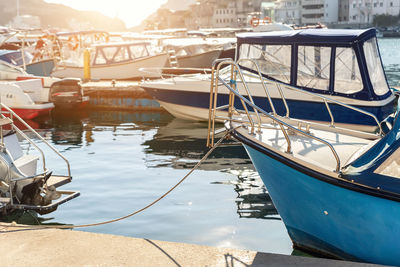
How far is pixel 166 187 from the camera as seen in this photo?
384 inches

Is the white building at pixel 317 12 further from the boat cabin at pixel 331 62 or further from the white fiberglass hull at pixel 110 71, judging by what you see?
the boat cabin at pixel 331 62

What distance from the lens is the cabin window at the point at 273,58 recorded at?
41.8 ft

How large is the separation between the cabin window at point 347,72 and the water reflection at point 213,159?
2.75 m

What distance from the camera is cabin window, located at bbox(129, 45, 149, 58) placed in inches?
886

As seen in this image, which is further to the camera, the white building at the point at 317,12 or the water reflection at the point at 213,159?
the white building at the point at 317,12

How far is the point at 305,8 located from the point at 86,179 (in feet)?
453

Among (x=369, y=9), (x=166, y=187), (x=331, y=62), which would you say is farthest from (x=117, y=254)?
(x=369, y=9)

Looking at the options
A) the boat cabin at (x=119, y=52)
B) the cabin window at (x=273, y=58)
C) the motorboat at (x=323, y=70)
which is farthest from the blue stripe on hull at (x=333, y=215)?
the boat cabin at (x=119, y=52)

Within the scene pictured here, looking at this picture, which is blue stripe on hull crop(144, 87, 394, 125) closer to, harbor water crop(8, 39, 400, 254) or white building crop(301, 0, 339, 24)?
harbor water crop(8, 39, 400, 254)

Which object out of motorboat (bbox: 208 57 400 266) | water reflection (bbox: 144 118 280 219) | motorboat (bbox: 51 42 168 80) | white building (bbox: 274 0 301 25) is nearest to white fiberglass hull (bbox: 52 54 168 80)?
motorboat (bbox: 51 42 168 80)

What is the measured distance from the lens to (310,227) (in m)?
5.98

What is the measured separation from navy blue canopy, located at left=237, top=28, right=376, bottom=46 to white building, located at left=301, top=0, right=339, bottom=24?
131745mm

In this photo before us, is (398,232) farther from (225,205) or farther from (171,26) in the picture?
(171,26)

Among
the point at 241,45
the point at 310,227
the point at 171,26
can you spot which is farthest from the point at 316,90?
the point at 171,26
